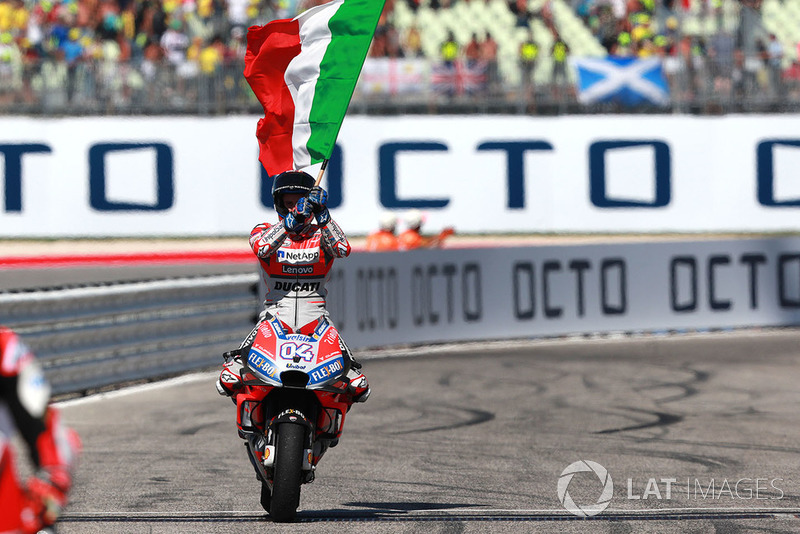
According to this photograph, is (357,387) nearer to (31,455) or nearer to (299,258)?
(299,258)

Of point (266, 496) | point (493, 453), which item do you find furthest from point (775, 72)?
point (266, 496)

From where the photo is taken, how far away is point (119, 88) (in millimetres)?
25078

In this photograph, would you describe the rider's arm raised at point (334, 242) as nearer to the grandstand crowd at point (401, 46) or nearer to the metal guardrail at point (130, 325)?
the metal guardrail at point (130, 325)

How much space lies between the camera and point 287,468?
709cm

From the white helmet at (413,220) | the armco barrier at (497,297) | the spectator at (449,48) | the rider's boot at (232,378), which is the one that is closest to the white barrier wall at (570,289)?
the armco barrier at (497,297)

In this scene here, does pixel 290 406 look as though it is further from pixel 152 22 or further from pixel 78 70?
pixel 152 22

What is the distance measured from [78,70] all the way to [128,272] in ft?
12.1

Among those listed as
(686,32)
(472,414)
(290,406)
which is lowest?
(472,414)

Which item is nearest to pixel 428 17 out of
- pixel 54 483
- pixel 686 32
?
pixel 686 32

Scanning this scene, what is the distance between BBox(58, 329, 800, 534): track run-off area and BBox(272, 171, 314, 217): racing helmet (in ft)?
5.63

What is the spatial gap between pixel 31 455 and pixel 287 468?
3.44 m

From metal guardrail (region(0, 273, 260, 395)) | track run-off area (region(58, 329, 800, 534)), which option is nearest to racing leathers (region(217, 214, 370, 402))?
track run-off area (region(58, 329, 800, 534))

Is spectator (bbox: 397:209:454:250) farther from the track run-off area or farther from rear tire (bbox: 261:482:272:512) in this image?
rear tire (bbox: 261:482:272:512)

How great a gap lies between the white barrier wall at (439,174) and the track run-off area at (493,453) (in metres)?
10.1
